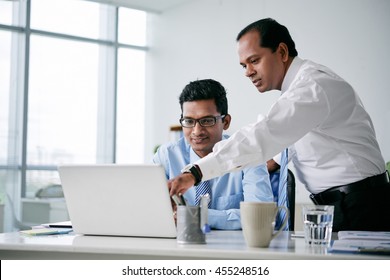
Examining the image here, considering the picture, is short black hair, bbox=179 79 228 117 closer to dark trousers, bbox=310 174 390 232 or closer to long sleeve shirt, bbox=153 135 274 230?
long sleeve shirt, bbox=153 135 274 230

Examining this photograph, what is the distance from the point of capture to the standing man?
184 centimetres

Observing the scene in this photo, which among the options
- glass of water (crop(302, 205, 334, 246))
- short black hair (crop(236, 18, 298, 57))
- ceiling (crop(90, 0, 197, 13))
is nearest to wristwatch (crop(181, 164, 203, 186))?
glass of water (crop(302, 205, 334, 246))

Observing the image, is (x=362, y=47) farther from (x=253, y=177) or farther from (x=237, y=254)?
(x=237, y=254)

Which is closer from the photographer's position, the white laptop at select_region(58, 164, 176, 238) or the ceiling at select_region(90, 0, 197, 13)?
the white laptop at select_region(58, 164, 176, 238)

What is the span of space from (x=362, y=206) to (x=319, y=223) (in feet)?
2.01

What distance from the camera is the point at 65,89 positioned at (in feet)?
22.9

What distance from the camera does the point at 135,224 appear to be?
1.65m

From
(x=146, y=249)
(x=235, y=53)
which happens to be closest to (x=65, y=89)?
(x=235, y=53)

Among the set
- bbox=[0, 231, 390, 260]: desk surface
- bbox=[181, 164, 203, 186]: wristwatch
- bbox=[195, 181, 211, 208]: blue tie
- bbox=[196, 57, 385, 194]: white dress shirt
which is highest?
bbox=[196, 57, 385, 194]: white dress shirt

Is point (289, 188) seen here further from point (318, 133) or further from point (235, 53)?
point (235, 53)

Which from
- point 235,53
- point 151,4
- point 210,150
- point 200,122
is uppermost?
point 151,4

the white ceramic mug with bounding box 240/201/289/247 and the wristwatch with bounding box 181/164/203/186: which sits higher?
the wristwatch with bounding box 181/164/203/186

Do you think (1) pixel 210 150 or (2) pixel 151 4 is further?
(2) pixel 151 4

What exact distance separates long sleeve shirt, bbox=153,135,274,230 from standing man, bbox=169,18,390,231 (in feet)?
0.62
